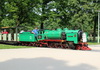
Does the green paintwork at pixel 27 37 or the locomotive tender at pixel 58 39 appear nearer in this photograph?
the locomotive tender at pixel 58 39

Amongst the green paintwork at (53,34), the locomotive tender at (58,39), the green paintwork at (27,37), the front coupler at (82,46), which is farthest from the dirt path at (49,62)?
the green paintwork at (27,37)

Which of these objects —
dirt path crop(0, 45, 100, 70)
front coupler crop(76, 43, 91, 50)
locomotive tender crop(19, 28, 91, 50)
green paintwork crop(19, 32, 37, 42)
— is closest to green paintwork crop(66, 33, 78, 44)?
locomotive tender crop(19, 28, 91, 50)

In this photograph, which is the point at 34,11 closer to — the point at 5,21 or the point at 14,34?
the point at 5,21

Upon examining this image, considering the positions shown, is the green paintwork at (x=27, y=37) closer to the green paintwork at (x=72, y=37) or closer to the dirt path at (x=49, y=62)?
the green paintwork at (x=72, y=37)

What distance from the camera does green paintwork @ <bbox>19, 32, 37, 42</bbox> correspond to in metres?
20.4

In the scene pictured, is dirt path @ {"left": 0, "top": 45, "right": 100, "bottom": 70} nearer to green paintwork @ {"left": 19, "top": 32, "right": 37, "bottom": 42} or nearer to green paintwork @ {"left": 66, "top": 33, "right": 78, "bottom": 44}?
green paintwork @ {"left": 66, "top": 33, "right": 78, "bottom": 44}

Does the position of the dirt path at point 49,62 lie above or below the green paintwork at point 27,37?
below

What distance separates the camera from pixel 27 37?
2116cm

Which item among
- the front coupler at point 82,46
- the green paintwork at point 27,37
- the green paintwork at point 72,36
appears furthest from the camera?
the green paintwork at point 27,37

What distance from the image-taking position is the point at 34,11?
108 feet

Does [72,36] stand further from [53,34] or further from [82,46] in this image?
[53,34]

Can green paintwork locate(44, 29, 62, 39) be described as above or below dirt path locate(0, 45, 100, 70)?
above

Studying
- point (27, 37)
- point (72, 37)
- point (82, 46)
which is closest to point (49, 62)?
point (82, 46)

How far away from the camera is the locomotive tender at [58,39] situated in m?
16.8
